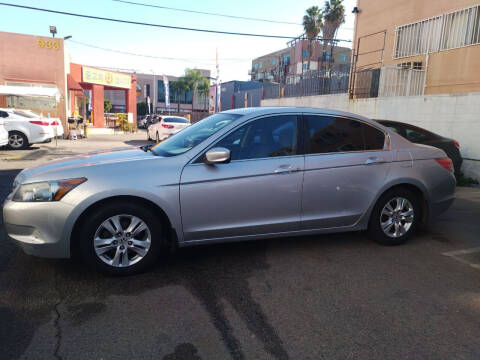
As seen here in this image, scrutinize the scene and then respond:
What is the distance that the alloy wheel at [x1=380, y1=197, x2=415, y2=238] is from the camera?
448 centimetres

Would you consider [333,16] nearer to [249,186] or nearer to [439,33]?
[439,33]

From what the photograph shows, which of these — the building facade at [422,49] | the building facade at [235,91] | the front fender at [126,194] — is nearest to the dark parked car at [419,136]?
the building facade at [422,49]

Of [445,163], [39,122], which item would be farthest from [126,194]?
[39,122]

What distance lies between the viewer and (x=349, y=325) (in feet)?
9.30

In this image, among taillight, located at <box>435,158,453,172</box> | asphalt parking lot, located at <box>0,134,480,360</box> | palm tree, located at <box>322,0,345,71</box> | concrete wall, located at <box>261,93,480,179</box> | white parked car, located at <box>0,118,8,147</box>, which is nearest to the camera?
asphalt parking lot, located at <box>0,134,480,360</box>

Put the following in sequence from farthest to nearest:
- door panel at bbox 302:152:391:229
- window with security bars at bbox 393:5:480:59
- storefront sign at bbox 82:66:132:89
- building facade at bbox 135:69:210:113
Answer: building facade at bbox 135:69:210:113 < storefront sign at bbox 82:66:132:89 < window with security bars at bbox 393:5:480:59 < door panel at bbox 302:152:391:229

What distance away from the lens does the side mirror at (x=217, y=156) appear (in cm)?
356

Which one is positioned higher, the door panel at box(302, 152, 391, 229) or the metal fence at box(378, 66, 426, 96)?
the metal fence at box(378, 66, 426, 96)

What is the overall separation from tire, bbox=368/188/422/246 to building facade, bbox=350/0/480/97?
890 centimetres

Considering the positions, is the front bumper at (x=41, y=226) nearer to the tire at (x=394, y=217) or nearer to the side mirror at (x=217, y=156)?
the side mirror at (x=217, y=156)

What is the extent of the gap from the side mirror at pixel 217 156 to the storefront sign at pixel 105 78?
998 inches

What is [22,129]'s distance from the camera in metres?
14.0

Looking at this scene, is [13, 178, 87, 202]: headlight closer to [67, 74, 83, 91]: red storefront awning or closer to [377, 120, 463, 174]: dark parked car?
[377, 120, 463, 174]: dark parked car

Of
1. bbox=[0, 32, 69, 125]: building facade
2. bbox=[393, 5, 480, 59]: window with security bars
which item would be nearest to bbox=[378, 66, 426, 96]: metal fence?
bbox=[393, 5, 480, 59]: window with security bars
